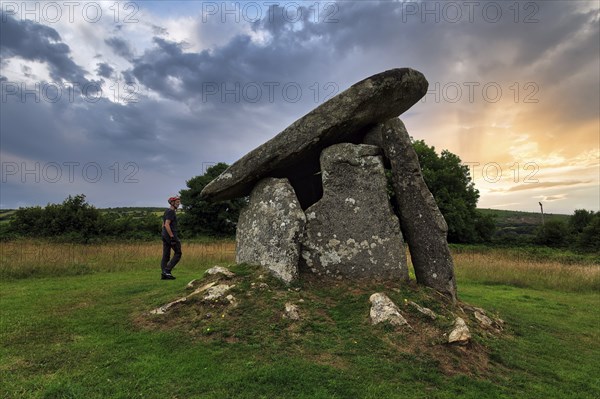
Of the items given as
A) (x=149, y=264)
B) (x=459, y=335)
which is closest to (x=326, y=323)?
(x=459, y=335)

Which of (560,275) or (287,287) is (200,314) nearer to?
(287,287)

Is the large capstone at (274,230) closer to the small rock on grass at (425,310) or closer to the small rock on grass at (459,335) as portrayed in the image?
the small rock on grass at (425,310)

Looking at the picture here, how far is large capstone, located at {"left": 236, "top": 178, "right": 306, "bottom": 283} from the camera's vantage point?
855 centimetres

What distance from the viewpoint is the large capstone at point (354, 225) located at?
28.8ft

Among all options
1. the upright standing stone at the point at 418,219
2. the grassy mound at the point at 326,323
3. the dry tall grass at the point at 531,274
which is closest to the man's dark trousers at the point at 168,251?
the grassy mound at the point at 326,323

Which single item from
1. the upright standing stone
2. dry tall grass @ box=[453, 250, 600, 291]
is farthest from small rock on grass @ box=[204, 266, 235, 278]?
dry tall grass @ box=[453, 250, 600, 291]

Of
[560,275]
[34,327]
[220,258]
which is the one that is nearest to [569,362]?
[34,327]

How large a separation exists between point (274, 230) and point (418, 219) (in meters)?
3.43

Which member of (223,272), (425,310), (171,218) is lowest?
(425,310)

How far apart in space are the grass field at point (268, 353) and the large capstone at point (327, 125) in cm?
232

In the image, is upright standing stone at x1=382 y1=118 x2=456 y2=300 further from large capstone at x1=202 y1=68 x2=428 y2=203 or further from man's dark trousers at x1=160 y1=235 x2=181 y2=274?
man's dark trousers at x1=160 y1=235 x2=181 y2=274

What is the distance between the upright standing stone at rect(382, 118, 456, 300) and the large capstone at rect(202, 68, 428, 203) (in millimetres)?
725

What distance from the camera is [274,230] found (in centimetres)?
882

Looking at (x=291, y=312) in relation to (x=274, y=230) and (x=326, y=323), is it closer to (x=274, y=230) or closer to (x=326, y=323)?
(x=326, y=323)
